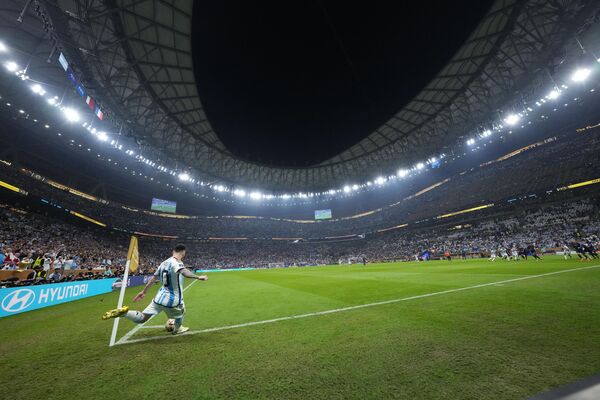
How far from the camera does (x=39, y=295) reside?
370 inches

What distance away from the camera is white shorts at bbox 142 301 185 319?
462cm

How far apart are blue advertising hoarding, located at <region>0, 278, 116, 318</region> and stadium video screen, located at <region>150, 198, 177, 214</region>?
141 ft

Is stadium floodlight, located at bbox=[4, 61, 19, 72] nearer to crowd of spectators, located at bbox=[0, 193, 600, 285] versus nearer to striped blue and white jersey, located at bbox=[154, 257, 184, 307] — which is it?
crowd of spectators, located at bbox=[0, 193, 600, 285]

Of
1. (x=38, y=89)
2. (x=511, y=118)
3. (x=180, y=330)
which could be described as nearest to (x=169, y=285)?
(x=180, y=330)

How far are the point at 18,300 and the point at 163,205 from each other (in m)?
49.4

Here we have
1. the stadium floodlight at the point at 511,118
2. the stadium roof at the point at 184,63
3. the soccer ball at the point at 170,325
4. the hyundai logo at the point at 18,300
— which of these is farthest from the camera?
the stadium floodlight at the point at 511,118

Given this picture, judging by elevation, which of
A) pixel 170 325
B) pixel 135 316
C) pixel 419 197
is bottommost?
pixel 170 325

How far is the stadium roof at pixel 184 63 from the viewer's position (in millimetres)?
15438

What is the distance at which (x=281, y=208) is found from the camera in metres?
75.0

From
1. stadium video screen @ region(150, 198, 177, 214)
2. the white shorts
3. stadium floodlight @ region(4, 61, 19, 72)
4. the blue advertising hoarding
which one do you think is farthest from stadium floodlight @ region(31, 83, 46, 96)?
stadium video screen @ region(150, 198, 177, 214)

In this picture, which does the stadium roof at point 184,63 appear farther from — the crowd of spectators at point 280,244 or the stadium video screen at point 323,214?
the stadium video screen at point 323,214

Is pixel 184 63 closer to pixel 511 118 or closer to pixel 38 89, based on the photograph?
pixel 38 89

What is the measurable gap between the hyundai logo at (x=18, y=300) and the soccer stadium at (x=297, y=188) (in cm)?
5

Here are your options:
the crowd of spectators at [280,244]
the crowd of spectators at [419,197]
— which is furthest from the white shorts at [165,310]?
the crowd of spectators at [419,197]
